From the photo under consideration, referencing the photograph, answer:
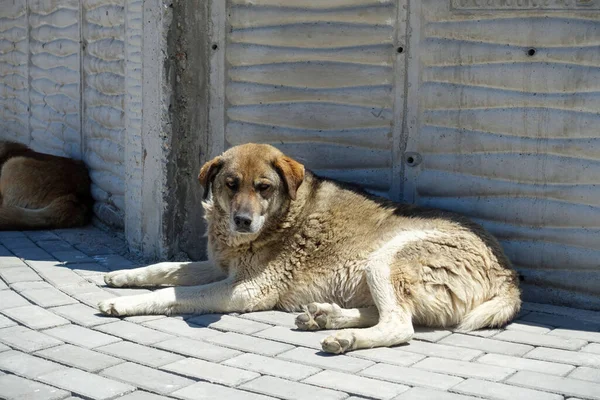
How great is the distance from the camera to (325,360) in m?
4.34

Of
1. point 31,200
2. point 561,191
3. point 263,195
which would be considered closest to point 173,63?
point 263,195

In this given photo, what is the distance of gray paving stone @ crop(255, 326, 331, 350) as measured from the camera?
15.2 ft

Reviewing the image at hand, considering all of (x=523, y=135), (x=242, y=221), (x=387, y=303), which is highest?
(x=523, y=135)

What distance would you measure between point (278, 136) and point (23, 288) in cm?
219

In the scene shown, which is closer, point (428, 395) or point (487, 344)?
point (428, 395)

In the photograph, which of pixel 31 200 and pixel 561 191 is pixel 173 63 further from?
pixel 561 191

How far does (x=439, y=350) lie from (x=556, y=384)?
74 cm

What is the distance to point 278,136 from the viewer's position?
251 inches

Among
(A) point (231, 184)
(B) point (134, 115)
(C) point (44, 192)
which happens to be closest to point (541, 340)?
(A) point (231, 184)

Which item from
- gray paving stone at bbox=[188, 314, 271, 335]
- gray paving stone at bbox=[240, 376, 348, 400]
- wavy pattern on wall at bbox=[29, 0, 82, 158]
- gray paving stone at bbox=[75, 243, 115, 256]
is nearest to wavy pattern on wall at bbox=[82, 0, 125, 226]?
wavy pattern on wall at bbox=[29, 0, 82, 158]

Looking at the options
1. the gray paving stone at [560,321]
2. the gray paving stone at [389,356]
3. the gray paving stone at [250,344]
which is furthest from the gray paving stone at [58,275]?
the gray paving stone at [560,321]

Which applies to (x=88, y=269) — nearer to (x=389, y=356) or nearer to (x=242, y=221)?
(x=242, y=221)

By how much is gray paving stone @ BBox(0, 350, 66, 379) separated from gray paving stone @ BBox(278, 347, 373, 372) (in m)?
1.19

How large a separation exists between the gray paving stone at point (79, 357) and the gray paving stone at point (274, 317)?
3.71 feet
